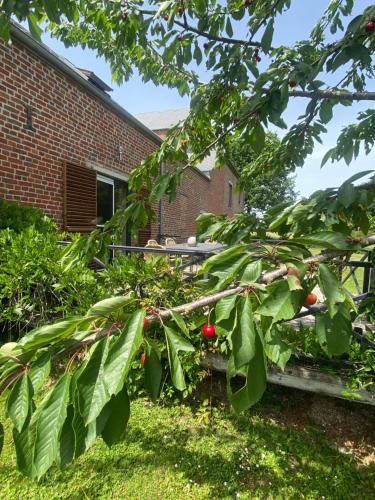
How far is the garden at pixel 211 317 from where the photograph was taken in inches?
30.1

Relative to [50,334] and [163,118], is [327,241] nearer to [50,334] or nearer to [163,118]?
[50,334]

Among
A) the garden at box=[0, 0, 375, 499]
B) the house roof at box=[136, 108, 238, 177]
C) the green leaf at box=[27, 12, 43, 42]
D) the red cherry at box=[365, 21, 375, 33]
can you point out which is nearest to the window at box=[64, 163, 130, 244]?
the garden at box=[0, 0, 375, 499]

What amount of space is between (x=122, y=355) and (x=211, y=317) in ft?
1.53

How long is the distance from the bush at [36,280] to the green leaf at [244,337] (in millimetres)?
2469

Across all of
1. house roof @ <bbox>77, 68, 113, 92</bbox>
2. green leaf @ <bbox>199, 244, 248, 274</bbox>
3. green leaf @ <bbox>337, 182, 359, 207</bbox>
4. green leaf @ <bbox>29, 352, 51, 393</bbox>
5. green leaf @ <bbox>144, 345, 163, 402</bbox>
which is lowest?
green leaf @ <bbox>144, 345, 163, 402</bbox>

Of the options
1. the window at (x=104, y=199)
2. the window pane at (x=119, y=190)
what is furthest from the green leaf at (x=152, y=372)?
the window pane at (x=119, y=190)

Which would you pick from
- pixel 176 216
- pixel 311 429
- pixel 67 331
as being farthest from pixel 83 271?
pixel 176 216

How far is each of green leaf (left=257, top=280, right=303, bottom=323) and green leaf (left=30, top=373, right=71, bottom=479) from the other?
0.55 m

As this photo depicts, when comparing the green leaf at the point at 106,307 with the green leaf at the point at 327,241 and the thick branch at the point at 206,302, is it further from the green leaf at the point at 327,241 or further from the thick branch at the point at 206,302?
the green leaf at the point at 327,241

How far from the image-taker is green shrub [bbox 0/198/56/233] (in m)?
4.03

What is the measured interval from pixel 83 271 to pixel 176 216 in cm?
858

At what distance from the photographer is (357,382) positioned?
2.43 meters

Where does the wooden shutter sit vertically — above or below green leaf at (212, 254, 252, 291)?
above

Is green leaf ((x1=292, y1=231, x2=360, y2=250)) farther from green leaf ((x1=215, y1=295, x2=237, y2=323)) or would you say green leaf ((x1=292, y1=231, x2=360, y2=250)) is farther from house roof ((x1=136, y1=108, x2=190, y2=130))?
house roof ((x1=136, y1=108, x2=190, y2=130))
